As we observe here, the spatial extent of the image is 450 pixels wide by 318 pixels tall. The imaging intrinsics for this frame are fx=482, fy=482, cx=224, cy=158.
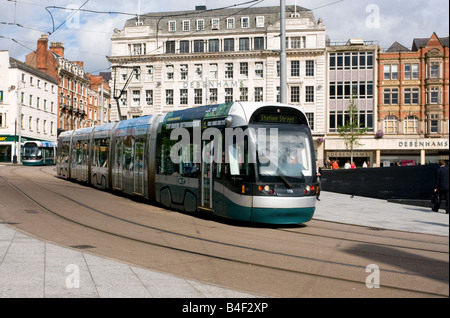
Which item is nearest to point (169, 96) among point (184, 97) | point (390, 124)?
point (184, 97)

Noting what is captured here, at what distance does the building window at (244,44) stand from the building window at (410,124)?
62.5ft

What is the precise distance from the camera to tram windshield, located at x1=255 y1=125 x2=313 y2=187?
35.8ft

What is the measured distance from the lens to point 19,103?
203 feet

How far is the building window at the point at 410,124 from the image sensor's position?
50469 millimetres

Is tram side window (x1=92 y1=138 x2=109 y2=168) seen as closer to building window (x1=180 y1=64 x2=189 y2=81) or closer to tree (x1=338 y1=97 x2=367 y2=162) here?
tree (x1=338 y1=97 x2=367 y2=162)

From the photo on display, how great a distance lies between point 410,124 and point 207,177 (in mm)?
43201

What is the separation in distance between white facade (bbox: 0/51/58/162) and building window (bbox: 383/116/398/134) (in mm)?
43527

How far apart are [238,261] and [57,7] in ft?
53.9

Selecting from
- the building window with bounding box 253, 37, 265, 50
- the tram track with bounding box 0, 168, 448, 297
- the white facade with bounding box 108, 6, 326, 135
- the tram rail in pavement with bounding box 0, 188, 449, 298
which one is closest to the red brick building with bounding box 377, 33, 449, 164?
the white facade with bounding box 108, 6, 326, 135

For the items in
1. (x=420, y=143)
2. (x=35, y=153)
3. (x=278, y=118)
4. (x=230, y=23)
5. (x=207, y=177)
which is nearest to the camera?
(x=278, y=118)

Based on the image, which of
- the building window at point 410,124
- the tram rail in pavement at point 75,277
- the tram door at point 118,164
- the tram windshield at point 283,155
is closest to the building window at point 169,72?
the building window at point 410,124

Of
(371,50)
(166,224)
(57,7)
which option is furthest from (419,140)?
(166,224)

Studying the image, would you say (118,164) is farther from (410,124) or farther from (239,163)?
(410,124)

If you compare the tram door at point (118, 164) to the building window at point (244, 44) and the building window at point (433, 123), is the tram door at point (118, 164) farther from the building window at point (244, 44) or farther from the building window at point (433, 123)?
the building window at point (433, 123)
